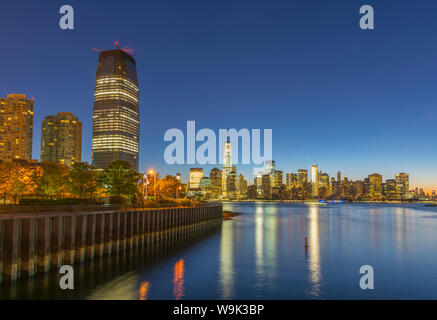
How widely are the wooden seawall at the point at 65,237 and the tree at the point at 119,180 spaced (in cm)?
2050

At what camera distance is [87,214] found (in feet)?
120

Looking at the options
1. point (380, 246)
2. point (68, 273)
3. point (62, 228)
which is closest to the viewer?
point (68, 273)

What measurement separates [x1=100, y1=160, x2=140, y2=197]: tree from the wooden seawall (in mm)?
20500

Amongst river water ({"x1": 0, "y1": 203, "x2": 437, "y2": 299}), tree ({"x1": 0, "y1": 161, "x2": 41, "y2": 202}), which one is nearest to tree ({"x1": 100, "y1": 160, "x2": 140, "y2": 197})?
tree ({"x1": 0, "y1": 161, "x2": 41, "y2": 202})

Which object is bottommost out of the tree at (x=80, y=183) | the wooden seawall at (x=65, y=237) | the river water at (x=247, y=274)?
the river water at (x=247, y=274)

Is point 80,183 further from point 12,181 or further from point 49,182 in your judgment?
point 12,181

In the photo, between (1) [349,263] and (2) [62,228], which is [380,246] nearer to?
(1) [349,263]

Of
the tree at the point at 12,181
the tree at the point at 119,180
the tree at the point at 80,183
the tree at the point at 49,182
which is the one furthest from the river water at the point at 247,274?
the tree at the point at 49,182

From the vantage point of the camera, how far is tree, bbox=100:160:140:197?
7344cm

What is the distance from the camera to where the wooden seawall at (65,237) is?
26984mm

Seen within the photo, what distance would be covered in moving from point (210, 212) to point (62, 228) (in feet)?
222

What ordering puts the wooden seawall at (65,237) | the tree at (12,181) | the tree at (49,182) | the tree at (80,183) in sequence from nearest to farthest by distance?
1. the wooden seawall at (65,237)
2. the tree at (12,181)
3. the tree at (80,183)
4. the tree at (49,182)

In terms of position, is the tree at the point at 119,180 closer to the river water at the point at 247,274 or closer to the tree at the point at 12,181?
the tree at the point at 12,181
